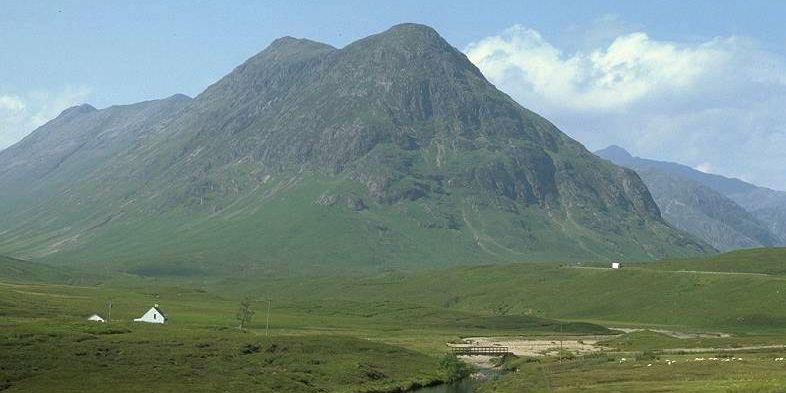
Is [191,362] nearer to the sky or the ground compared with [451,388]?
nearer to the sky

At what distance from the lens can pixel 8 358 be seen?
4360 inches

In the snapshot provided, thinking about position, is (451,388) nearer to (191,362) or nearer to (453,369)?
(453,369)

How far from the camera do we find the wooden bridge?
178 meters

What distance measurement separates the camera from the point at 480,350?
18312 centimetres

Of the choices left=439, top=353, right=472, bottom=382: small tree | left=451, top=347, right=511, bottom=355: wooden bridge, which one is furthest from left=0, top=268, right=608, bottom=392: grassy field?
left=451, top=347, right=511, bottom=355: wooden bridge

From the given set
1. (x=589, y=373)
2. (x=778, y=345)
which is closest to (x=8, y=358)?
(x=589, y=373)

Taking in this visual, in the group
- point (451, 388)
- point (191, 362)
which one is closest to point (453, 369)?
point (451, 388)

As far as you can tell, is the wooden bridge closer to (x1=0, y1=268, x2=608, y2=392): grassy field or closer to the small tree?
(x1=0, y1=268, x2=608, y2=392): grassy field

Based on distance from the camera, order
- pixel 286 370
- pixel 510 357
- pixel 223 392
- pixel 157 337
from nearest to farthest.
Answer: pixel 223 392 → pixel 286 370 → pixel 157 337 → pixel 510 357

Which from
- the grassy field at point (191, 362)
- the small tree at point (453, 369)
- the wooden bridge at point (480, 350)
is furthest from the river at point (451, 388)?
the wooden bridge at point (480, 350)

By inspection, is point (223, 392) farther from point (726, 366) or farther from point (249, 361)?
point (726, 366)

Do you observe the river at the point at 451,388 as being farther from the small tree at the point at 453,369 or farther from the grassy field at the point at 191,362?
the small tree at the point at 453,369

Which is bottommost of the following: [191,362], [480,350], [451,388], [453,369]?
[451,388]

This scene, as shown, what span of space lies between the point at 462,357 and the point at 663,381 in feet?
208
